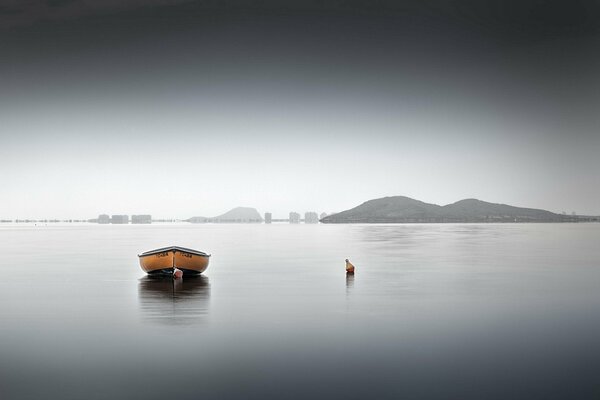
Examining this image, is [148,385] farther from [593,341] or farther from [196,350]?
[593,341]

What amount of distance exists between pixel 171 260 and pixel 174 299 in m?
8.87

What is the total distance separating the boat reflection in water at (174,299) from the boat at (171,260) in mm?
801

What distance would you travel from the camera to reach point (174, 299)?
2638 cm

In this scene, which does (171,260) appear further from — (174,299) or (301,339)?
(301,339)

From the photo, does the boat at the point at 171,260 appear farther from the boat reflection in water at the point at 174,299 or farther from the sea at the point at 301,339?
the sea at the point at 301,339

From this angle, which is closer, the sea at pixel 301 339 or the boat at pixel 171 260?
the sea at pixel 301 339

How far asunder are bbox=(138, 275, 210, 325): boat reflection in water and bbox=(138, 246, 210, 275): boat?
2.63 feet

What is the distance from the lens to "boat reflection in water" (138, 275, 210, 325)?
21.5m

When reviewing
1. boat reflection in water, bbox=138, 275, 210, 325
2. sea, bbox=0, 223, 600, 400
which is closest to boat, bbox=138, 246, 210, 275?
boat reflection in water, bbox=138, 275, 210, 325

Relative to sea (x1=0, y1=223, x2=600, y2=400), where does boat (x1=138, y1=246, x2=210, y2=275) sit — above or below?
above

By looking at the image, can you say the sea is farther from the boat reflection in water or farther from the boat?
Result: the boat

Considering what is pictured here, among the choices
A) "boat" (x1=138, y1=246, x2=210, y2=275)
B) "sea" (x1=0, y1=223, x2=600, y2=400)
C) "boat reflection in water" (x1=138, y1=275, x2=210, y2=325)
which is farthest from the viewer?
"boat" (x1=138, y1=246, x2=210, y2=275)

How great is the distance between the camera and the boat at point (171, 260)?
34.9m

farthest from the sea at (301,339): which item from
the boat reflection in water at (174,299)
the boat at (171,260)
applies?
the boat at (171,260)
